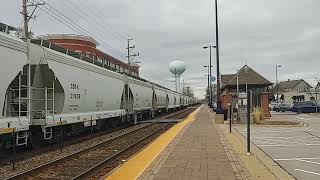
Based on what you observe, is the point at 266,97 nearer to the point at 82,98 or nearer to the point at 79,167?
the point at 82,98

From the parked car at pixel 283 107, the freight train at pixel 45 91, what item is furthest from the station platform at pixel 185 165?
the parked car at pixel 283 107

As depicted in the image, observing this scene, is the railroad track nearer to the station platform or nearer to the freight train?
the station platform

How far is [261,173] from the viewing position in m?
11.4

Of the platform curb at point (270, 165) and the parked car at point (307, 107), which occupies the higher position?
the parked car at point (307, 107)

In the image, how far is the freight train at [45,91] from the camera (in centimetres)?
1391

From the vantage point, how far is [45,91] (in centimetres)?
1694

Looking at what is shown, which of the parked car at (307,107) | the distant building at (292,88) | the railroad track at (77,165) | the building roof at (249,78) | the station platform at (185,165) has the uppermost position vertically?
the distant building at (292,88)

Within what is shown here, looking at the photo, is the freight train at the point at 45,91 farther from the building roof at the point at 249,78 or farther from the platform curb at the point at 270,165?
the building roof at the point at 249,78

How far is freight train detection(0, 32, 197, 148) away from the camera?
13906 millimetres

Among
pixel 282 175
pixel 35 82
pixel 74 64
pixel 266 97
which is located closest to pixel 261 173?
pixel 282 175

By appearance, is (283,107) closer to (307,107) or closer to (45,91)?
(307,107)

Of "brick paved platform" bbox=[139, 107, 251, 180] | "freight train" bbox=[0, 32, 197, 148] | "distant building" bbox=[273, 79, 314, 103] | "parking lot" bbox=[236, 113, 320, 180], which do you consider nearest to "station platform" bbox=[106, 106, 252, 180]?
"brick paved platform" bbox=[139, 107, 251, 180]

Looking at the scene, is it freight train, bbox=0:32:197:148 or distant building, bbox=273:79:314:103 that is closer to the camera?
freight train, bbox=0:32:197:148

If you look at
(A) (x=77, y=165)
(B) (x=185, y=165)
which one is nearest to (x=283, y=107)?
(A) (x=77, y=165)
